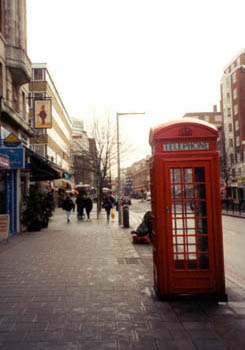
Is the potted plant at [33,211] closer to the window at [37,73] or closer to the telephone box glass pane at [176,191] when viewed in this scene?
the telephone box glass pane at [176,191]

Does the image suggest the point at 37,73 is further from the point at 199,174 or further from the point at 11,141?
the point at 199,174

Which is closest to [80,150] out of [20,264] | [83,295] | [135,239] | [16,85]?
[16,85]

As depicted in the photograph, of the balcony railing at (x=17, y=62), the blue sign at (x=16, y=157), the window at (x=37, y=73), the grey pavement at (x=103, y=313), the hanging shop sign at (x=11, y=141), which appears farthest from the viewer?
the window at (x=37, y=73)

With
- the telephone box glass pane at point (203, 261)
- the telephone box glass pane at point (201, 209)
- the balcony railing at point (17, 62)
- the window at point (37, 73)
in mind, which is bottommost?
the telephone box glass pane at point (203, 261)

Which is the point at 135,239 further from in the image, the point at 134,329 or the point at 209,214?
the point at 134,329

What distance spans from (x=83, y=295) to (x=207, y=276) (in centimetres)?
205

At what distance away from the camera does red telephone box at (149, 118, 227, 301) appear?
212 inches

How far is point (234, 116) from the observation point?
57.6 meters

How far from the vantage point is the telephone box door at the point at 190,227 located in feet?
17.7

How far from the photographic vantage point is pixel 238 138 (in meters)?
55.9

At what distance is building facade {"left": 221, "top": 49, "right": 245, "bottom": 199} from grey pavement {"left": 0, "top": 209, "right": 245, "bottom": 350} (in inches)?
1810

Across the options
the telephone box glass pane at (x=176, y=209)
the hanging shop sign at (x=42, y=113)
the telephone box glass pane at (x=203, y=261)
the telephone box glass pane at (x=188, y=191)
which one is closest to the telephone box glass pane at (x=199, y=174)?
the telephone box glass pane at (x=188, y=191)

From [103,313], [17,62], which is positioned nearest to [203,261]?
[103,313]

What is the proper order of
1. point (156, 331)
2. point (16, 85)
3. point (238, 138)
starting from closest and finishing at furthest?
point (156, 331)
point (16, 85)
point (238, 138)
